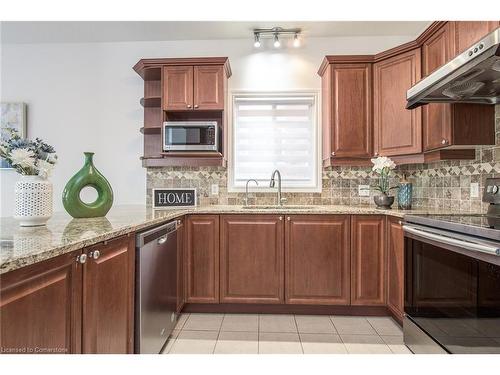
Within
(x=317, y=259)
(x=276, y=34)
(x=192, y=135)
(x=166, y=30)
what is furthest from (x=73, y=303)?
(x=276, y=34)

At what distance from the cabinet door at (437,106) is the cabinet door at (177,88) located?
2.03 metres

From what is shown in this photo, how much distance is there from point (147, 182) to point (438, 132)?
271 centimetres

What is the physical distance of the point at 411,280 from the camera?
198 cm

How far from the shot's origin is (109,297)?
1307 millimetres

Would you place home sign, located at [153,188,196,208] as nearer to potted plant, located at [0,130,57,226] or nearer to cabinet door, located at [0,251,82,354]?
potted plant, located at [0,130,57,226]

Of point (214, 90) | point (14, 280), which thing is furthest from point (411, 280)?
point (214, 90)

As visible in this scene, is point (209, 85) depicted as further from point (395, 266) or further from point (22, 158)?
point (395, 266)

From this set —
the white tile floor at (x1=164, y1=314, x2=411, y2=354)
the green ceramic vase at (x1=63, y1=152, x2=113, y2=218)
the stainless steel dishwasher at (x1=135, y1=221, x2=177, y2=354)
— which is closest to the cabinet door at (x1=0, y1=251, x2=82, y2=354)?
the stainless steel dishwasher at (x1=135, y1=221, x2=177, y2=354)

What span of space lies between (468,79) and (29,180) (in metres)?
2.32

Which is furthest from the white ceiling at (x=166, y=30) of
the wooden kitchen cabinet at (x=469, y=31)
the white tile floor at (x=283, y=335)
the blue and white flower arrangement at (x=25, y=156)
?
the white tile floor at (x=283, y=335)

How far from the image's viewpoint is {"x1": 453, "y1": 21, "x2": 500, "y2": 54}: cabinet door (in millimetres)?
1844

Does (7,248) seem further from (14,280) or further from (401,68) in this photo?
(401,68)

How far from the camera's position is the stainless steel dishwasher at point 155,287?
1574 millimetres

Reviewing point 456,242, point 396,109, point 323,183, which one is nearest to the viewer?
point 456,242
